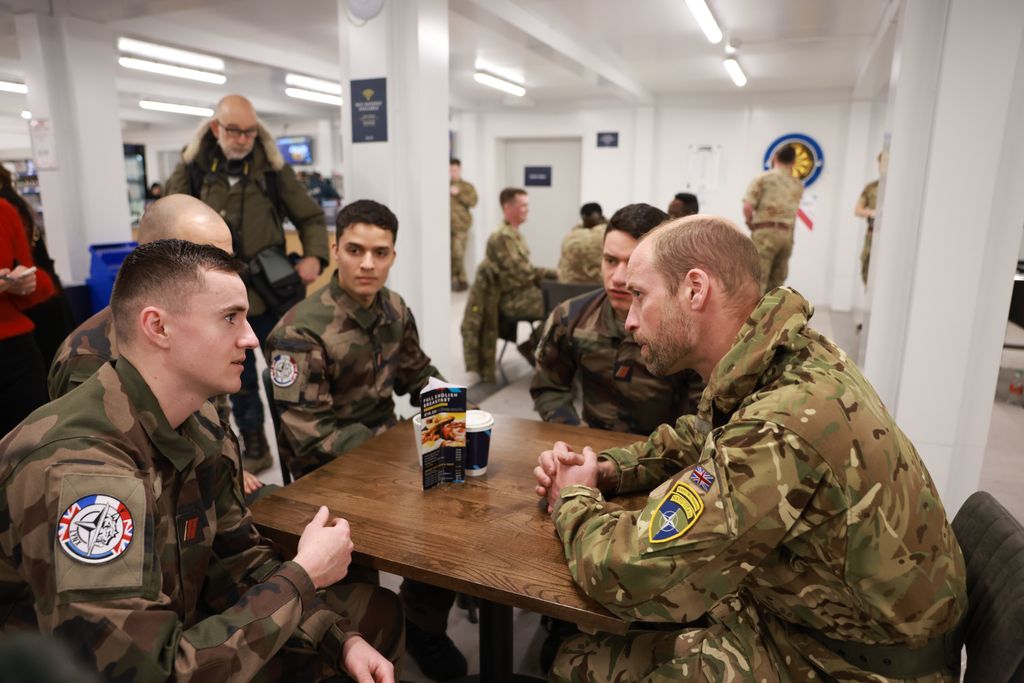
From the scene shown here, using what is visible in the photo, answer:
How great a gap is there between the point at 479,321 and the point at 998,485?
327 cm

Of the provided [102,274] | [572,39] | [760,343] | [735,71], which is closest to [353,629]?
[760,343]

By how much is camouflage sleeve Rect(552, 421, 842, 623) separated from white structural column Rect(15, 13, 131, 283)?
4687 millimetres

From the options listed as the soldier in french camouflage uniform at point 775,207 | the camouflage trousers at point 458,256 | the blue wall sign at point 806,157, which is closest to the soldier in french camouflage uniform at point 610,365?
the soldier in french camouflage uniform at point 775,207

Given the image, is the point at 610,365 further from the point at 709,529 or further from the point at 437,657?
the point at 709,529

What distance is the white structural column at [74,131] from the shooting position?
428 cm

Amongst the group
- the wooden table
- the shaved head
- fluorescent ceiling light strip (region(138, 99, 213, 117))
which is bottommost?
the wooden table

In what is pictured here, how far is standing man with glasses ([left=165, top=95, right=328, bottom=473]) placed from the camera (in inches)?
130

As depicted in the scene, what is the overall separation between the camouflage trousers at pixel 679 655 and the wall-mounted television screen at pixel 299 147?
12.0m

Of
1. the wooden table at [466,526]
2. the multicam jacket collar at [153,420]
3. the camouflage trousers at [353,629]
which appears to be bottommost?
the camouflage trousers at [353,629]

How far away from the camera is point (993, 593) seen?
115cm

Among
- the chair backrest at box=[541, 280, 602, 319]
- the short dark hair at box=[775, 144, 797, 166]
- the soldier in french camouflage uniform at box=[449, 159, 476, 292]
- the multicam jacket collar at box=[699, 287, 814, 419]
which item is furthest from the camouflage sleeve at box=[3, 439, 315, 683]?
the soldier in french camouflage uniform at box=[449, 159, 476, 292]

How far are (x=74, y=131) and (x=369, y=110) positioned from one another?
2.39 meters

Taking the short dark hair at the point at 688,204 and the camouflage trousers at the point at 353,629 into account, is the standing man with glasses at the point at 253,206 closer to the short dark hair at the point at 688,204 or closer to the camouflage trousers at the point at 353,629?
the camouflage trousers at the point at 353,629

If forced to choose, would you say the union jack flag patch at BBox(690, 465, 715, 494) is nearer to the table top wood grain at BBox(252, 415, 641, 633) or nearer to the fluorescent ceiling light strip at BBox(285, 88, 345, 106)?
the table top wood grain at BBox(252, 415, 641, 633)
